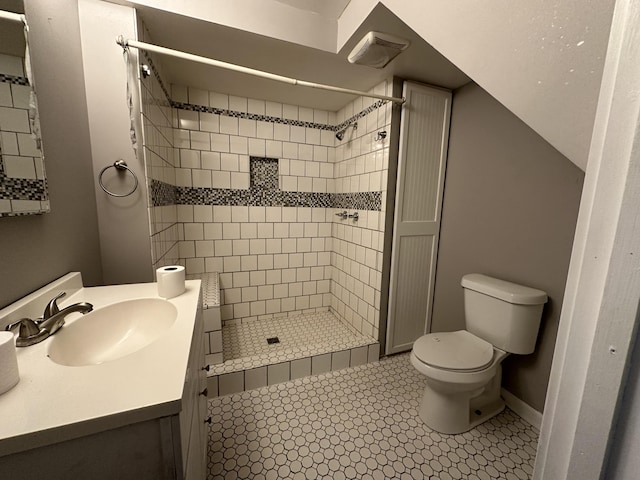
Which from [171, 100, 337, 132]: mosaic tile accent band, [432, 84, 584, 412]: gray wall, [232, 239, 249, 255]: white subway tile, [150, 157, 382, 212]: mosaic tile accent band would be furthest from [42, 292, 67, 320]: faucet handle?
[432, 84, 584, 412]: gray wall

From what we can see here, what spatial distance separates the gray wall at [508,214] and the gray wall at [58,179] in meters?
2.23

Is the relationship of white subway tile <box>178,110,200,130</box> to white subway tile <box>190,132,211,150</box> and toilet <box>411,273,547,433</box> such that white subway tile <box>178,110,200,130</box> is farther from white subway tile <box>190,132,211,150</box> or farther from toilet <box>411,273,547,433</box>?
toilet <box>411,273,547,433</box>

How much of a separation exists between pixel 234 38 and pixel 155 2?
1.20ft

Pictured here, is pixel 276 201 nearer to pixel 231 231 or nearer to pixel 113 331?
pixel 231 231

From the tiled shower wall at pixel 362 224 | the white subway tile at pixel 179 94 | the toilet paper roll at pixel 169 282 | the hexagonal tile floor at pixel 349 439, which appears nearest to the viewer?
the toilet paper roll at pixel 169 282

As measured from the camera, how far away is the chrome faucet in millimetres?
682

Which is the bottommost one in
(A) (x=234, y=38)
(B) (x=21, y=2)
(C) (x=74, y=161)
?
(C) (x=74, y=161)

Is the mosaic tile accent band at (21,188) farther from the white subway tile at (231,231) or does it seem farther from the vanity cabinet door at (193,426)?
the white subway tile at (231,231)

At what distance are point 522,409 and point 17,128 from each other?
2.68m

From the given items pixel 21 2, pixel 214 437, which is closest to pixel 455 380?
pixel 214 437

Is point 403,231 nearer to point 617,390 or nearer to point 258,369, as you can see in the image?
point 258,369

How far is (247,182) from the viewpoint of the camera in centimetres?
231

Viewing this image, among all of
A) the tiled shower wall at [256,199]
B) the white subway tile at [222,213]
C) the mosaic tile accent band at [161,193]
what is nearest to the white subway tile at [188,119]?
the tiled shower wall at [256,199]

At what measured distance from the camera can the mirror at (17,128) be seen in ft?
2.45
